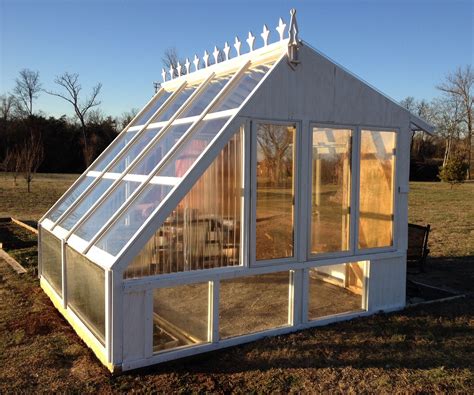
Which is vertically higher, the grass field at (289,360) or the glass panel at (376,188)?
Result: the glass panel at (376,188)

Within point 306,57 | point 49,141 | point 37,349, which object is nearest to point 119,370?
point 37,349

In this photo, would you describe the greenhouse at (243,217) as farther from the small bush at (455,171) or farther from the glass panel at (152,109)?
the small bush at (455,171)

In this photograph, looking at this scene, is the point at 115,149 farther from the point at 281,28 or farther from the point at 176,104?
the point at 281,28

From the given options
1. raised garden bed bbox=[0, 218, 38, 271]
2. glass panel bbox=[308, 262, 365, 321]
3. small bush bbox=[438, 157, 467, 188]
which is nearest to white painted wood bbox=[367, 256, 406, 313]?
glass panel bbox=[308, 262, 365, 321]

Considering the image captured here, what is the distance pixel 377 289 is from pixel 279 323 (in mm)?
1612

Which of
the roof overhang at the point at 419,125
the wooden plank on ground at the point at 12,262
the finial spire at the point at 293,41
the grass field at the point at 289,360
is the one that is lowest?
the grass field at the point at 289,360

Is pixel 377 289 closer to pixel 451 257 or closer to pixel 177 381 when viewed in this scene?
pixel 177 381

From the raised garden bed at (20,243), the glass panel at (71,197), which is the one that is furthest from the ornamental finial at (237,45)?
the raised garden bed at (20,243)

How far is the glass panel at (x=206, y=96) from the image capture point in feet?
20.4

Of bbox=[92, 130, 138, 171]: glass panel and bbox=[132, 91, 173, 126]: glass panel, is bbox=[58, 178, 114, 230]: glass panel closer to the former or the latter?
bbox=[92, 130, 138, 171]: glass panel

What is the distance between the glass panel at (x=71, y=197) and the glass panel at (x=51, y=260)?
0.97ft

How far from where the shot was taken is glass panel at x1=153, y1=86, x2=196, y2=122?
23.6 feet

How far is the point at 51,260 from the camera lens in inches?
280

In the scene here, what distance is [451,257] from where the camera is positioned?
10719 millimetres
